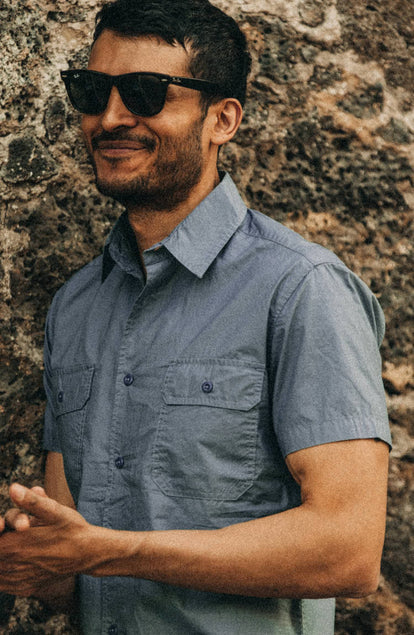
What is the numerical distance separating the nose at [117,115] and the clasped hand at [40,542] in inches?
33.0

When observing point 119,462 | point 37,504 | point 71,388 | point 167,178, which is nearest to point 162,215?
point 167,178

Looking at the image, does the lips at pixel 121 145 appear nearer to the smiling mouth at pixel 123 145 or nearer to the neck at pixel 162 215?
the smiling mouth at pixel 123 145

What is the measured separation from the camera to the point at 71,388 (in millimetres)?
1810

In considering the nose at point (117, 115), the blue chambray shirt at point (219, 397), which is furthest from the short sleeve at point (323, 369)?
the nose at point (117, 115)

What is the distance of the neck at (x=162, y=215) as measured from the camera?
1782 mm

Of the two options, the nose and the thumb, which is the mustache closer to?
the nose

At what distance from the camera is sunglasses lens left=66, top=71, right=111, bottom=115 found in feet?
5.56

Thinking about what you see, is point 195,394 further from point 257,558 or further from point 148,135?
point 148,135

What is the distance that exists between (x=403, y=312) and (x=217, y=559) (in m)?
1.12

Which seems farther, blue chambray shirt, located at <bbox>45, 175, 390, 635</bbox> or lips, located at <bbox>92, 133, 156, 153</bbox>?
lips, located at <bbox>92, 133, 156, 153</bbox>

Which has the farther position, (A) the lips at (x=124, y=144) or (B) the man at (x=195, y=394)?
(A) the lips at (x=124, y=144)

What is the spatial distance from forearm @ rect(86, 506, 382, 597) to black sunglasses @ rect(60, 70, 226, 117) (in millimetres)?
937

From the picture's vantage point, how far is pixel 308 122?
2.22 metres

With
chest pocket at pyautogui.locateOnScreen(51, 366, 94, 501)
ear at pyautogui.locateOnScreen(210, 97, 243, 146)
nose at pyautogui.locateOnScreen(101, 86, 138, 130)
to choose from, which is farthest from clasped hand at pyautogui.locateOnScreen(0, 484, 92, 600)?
ear at pyautogui.locateOnScreen(210, 97, 243, 146)
